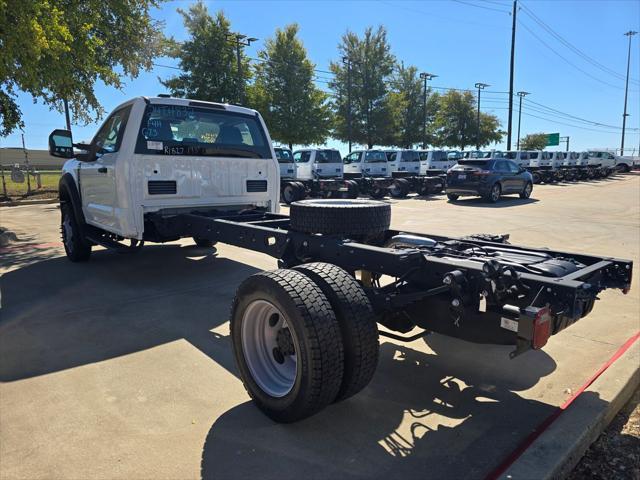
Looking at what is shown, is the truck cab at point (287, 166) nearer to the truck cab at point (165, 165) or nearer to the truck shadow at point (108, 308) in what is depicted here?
the truck shadow at point (108, 308)

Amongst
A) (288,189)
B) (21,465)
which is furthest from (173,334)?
(288,189)

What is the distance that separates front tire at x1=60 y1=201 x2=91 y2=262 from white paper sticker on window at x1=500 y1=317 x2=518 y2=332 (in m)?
6.33

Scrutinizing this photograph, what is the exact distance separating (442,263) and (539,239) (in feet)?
24.5

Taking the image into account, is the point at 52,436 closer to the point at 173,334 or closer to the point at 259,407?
the point at 259,407

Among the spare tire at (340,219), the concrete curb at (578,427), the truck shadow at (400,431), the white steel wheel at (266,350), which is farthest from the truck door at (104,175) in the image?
the concrete curb at (578,427)

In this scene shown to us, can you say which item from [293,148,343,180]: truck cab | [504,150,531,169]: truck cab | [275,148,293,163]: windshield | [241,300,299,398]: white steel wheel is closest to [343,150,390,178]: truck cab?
[293,148,343,180]: truck cab

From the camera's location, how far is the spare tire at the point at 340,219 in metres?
3.65

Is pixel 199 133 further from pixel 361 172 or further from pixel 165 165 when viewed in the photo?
pixel 361 172

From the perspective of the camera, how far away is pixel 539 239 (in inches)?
371

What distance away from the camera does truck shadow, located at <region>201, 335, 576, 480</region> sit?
99.1 inches

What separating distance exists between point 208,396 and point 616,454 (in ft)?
8.32

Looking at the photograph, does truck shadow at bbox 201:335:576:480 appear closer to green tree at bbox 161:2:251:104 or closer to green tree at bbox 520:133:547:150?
green tree at bbox 161:2:251:104

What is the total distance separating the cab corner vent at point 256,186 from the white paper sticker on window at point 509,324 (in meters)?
4.31

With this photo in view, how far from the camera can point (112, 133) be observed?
5.95 metres
